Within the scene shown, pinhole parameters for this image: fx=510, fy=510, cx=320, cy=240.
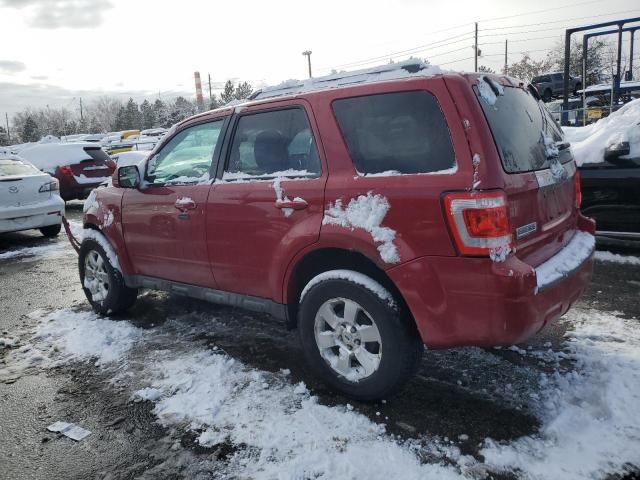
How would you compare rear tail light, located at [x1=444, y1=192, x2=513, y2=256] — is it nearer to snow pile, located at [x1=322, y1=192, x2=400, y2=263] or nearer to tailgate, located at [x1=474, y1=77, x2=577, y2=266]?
tailgate, located at [x1=474, y1=77, x2=577, y2=266]

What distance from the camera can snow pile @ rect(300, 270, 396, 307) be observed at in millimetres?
2855

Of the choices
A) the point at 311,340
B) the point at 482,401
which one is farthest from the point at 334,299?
the point at 482,401

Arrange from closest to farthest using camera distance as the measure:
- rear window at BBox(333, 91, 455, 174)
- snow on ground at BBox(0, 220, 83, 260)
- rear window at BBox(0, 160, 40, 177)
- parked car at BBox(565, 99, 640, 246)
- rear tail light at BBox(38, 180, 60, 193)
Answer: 1. rear window at BBox(333, 91, 455, 174)
2. parked car at BBox(565, 99, 640, 246)
3. snow on ground at BBox(0, 220, 83, 260)
4. rear window at BBox(0, 160, 40, 177)
5. rear tail light at BBox(38, 180, 60, 193)

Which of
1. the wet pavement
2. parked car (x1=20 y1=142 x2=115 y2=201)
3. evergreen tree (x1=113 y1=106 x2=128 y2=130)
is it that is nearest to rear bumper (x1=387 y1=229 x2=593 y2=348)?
the wet pavement

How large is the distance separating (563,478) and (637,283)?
333 centimetres

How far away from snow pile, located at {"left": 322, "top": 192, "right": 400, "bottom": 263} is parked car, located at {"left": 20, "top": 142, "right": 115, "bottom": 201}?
11049 millimetres

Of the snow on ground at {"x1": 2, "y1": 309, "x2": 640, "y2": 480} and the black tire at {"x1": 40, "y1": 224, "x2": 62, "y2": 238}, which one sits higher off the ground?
the black tire at {"x1": 40, "y1": 224, "x2": 62, "y2": 238}

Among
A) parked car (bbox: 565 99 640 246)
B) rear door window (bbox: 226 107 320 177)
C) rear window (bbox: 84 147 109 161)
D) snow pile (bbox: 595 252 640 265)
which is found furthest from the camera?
rear window (bbox: 84 147 109 161)

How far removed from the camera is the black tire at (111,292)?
476cm

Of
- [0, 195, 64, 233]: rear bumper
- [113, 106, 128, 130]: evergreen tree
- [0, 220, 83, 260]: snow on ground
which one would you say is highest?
[113, 106, 128, 130]: evergreen tree

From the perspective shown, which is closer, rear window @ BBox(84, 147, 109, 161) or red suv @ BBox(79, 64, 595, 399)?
red suv @ BBox(79, 64, 595, 399)

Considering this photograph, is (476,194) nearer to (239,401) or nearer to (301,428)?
(301,428)

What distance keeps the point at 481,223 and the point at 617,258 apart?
422 centimetres

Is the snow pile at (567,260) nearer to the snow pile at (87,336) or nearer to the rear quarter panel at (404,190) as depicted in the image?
the rear quarter panel at (404,190)
